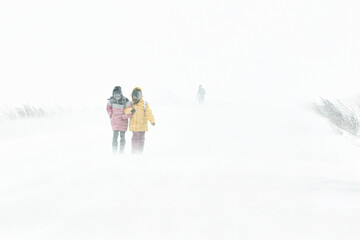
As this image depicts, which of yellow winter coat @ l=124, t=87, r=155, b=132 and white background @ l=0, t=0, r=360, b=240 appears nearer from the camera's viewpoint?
white background @ l=0, t=0, r=360, b=240

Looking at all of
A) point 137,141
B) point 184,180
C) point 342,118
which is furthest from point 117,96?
point 342,118

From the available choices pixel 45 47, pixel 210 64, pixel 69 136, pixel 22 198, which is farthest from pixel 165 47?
Result: pixel 22 198

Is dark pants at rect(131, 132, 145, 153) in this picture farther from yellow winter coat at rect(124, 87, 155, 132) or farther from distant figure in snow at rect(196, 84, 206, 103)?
distant figure in snow at rect(196, 84, 206, 103)

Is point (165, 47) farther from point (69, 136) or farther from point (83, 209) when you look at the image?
point (83, 209)

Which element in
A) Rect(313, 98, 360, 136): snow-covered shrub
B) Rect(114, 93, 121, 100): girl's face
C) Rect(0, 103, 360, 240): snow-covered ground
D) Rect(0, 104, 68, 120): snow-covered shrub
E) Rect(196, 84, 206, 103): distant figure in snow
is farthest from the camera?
Rect(196, 84, 206, 103): distant figure in snow

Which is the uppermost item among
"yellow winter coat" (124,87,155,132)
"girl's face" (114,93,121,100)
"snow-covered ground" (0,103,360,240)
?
"girl's face" (114,93,121,100)

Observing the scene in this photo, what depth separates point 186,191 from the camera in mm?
5766

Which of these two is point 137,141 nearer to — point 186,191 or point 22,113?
point 186,191

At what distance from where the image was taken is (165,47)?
143 m

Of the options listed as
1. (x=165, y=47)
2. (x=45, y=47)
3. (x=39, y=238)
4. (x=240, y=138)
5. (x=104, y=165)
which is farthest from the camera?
(x=165, y=47)

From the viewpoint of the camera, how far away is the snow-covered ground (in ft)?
13.6

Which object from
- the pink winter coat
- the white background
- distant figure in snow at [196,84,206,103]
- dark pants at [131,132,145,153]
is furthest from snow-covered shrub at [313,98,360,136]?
distant figure in snow at [196,84,206,103]

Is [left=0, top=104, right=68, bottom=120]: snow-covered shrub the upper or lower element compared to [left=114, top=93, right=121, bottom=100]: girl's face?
lower

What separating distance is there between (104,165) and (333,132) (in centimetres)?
822
